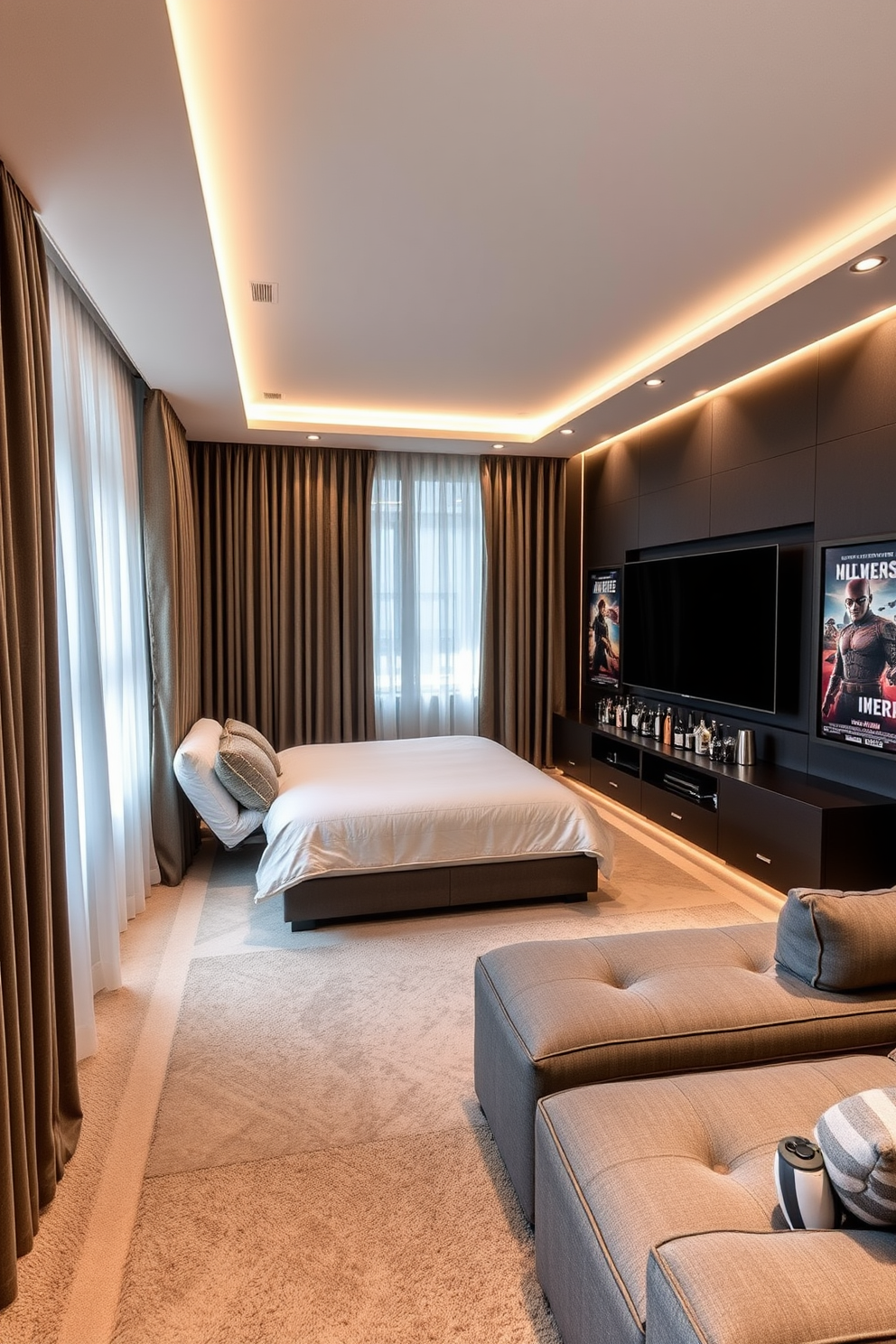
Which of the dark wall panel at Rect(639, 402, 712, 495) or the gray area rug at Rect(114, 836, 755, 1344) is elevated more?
the dark wall panel at Rect(639, 402, 712, 495)

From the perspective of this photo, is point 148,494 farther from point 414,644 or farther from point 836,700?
point 836,700

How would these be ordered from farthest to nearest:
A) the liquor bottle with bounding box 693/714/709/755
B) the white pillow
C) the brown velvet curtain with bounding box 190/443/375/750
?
the brown velvet curtain with bounding box 190/443/375/750 → the liquor bottle with bounding box 693/714/709/755 → the white pillow

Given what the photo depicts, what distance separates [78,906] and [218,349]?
7.77 ft

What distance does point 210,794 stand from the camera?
354cm

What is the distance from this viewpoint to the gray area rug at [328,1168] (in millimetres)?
1493

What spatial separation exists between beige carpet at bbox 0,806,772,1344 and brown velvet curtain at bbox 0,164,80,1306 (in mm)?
183

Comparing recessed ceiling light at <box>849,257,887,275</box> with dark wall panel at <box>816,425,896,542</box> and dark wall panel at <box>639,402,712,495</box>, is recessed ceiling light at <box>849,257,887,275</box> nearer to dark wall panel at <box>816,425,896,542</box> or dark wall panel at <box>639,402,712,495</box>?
dark wall panel at <box>816,425,896,542</box>

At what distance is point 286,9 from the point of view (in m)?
1.74

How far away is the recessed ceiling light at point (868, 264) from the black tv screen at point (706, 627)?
1.43 metres

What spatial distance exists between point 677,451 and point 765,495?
3.16 feet

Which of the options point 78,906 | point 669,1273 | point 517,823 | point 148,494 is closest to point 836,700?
point 517,823

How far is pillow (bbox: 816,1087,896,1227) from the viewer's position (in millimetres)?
967

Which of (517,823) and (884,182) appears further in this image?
(517,823)

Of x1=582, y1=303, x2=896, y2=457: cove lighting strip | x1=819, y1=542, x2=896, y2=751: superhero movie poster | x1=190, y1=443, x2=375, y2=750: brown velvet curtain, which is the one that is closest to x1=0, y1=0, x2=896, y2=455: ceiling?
x1=582, y1=303, x2=896, y2=457: cove lighting strip
